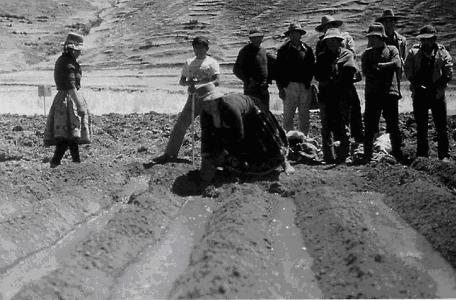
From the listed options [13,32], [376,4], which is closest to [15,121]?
[376,4]

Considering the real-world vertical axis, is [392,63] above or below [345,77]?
above

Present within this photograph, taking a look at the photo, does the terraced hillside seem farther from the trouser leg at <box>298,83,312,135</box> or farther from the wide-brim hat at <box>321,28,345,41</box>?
the wide-brim hat at <box>321,28,345,41</box>

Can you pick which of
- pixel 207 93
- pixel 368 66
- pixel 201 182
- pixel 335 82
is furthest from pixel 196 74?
pixel 368 66

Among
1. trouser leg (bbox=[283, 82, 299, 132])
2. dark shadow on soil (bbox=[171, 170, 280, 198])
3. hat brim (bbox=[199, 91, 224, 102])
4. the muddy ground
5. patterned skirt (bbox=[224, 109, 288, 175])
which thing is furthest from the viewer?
trouser leg (bbox=[283, 82, 299, 132])

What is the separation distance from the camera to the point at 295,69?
359 inches

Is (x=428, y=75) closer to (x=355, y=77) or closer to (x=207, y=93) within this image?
(x=355, y=77)

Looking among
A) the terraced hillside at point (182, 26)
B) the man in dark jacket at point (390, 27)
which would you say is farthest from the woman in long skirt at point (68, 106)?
the terraced hillside at point (182, 26)

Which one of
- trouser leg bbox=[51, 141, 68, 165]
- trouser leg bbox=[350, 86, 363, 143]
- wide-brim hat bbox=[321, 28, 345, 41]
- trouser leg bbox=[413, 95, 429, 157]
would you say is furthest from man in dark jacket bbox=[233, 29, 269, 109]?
trouser leg bbox=[51, 141, 68, 165]

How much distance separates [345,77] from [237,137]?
1829 millimetres

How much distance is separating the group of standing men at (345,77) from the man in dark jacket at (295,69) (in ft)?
0.04

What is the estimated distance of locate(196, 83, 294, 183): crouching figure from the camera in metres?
7.34

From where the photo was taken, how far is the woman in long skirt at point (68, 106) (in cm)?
822

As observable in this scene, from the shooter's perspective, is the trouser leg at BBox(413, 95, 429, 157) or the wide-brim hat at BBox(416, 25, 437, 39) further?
the trouser leg at BBox(413, 95, 429, 157)

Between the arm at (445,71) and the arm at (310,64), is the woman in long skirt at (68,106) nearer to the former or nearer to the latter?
the arm at (310,64)
